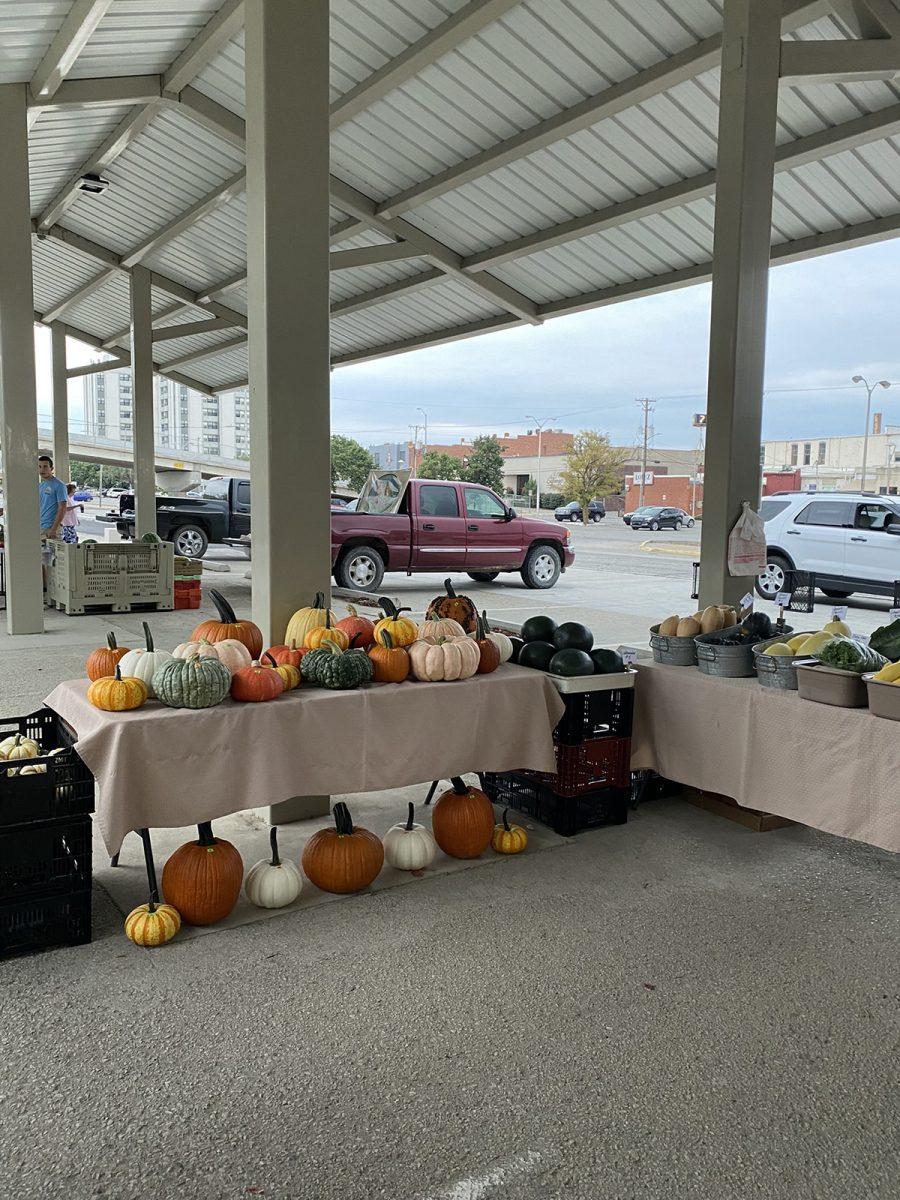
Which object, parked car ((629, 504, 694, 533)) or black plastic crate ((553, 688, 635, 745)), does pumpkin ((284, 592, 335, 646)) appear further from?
parked car ((629, 504, 694, 533))

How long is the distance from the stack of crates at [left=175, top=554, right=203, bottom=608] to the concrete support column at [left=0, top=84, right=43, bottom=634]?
117 inches

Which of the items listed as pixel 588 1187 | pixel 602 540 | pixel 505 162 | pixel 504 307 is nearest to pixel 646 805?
pixel 588 1187

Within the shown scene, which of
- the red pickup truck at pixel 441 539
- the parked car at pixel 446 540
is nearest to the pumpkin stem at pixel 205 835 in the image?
the parked car at pixel 446 540

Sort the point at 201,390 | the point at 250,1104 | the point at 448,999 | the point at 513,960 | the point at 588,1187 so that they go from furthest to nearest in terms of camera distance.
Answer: the point at 201,390
the point at 513,960
the point at 448,999
the point at 250,1104
the point at 588,1187

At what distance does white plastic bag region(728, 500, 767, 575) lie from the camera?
605 centimetres

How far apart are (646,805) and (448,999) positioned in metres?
2.36

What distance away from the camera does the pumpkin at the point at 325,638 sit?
14.1 feet

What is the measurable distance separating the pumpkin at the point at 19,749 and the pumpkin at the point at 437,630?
5.70ft

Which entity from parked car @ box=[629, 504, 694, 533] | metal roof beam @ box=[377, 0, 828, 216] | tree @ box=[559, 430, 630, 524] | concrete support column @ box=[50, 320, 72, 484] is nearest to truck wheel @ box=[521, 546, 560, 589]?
metal roof beam @ box=[377, 0, 828, 216]

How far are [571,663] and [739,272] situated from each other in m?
2.97

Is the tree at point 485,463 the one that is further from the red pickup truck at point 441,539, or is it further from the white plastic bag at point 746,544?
the white plastic bag at point 746,544

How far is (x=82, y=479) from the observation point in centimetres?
11762

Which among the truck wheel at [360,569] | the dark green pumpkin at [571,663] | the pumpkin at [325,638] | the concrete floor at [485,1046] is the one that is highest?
the pumpkin at [325,638]

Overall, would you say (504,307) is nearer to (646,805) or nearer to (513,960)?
(646,805)
